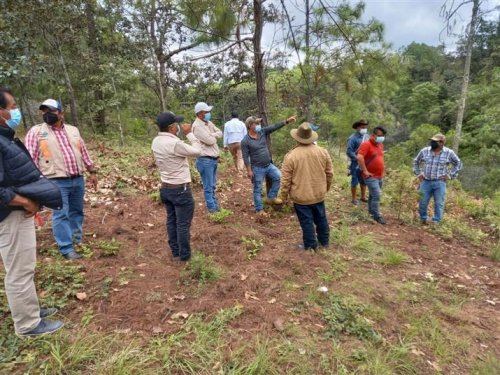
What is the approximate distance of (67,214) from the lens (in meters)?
4.01

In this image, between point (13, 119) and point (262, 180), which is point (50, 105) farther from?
point (262, 180)

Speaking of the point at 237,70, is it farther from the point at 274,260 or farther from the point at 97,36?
the point at 274,260

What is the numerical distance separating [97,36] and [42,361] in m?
14.3

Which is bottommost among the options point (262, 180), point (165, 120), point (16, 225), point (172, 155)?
point (262, 180)

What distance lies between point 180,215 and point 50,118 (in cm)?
178

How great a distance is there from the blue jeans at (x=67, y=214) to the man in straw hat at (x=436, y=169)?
18.1ft

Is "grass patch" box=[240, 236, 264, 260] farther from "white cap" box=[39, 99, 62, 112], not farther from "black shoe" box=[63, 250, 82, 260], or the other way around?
"white cap" box=[39, 99, 62, 112]

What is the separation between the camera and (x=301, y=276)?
3.99m

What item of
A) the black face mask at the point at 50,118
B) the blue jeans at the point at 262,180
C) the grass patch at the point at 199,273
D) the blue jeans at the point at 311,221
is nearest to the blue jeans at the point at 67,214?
the black face mask at the point at 50,118

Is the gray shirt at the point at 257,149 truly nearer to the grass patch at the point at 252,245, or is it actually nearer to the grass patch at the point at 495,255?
the grass patch at the point at 252,245

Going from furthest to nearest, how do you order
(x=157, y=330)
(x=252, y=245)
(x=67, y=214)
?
(x=252, y=245)
(x=67, y=214)
(x=157, y=330)

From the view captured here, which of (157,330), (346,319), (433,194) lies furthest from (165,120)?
(433,194)

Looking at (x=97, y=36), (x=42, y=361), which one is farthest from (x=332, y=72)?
(x=97, y=36)

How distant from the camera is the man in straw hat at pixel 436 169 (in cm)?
591
